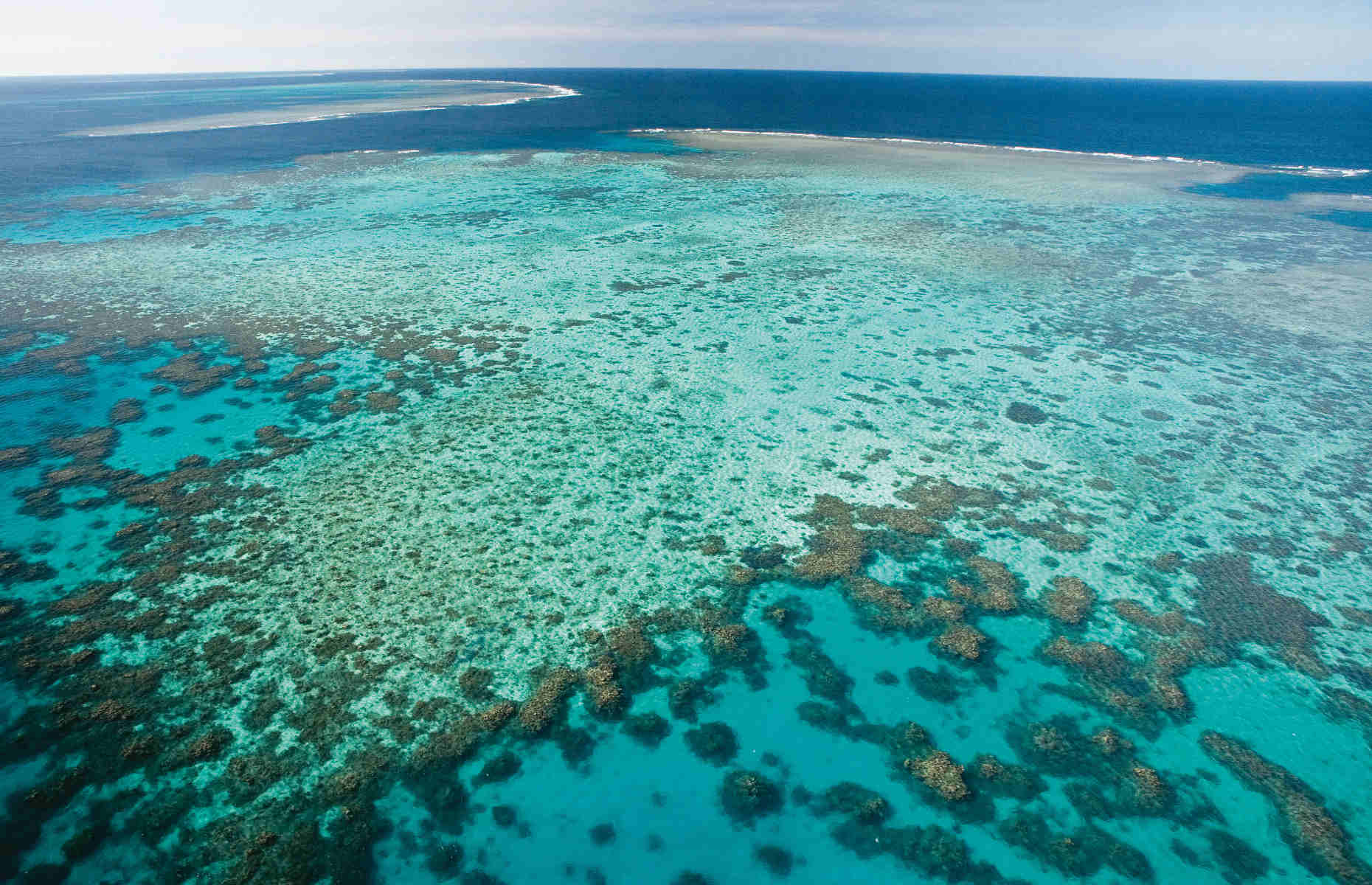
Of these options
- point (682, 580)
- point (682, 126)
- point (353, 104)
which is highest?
point (353, 104)

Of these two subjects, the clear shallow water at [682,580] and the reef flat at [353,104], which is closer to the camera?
the clear shallow water at [682,580]

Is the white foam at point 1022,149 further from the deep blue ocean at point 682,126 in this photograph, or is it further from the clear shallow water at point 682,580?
the clear shallow water at point 682,580

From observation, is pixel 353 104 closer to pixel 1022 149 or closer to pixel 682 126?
pixel 682 126

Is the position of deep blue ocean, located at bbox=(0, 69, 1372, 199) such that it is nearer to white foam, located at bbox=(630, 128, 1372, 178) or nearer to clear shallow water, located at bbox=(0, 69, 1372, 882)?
white foam, located at bbox=(630, 128, 1372, 178)

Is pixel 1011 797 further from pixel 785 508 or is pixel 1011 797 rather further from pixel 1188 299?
pixel 1188 299

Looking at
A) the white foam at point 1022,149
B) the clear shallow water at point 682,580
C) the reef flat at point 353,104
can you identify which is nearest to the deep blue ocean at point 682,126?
the white foam at point 1022,149

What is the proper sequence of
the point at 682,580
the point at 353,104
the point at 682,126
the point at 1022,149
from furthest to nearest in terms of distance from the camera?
the point at 353,104 → the point at 682,126 → the point at 1022,149 → the point at 682,580

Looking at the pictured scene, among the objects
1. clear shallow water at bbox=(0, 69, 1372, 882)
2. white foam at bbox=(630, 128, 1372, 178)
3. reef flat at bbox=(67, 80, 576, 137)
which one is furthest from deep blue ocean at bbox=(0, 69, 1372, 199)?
clear shallow water at bbox=(0, 69, 1372, 882)

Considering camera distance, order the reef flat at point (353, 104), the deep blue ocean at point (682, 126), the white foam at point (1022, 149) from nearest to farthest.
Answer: the deep blue ocean at point (682, 126), the white foam at point (1022, 149), the reef flat at point (353, 104)

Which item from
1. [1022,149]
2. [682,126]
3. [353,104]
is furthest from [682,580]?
[353,104]
